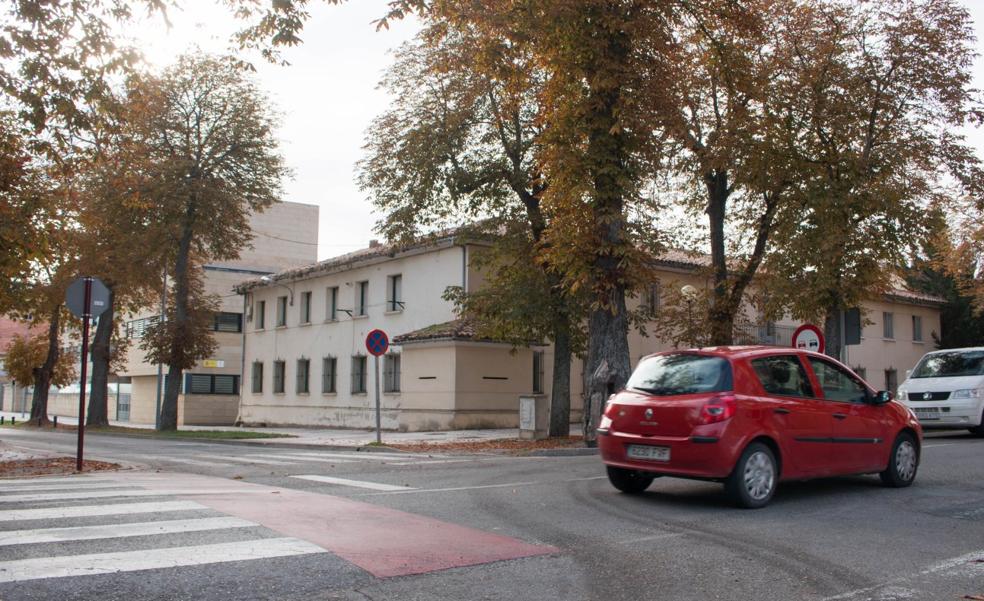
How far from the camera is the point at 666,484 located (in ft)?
34.2

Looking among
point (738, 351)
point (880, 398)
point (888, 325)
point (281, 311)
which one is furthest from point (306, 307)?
point (738, 351)

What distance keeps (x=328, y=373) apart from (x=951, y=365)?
24.9 metres

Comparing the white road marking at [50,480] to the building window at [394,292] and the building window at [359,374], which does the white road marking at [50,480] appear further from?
the building window at [359,374]

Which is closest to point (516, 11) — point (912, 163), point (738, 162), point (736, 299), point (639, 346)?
point (738, 162)

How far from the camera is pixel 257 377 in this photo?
142ft

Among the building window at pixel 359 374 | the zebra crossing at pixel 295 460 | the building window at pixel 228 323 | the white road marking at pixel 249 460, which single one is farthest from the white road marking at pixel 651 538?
the building window at pixel 228 323

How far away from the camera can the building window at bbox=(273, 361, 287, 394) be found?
135ft

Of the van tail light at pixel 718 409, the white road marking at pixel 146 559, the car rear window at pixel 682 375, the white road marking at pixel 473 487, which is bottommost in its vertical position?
the white road marking at pixel 473 487

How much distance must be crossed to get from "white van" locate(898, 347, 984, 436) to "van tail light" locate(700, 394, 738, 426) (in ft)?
44.3

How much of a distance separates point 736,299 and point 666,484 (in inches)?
596

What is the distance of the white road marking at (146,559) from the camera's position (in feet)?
17.8

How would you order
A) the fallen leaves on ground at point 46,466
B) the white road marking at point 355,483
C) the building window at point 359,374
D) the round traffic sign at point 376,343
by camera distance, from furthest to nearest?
the building window at point 359,374, the round traffic sign at point 376,343, the fallen leaves on ground at point 46,466, the white road marking at point 355,483

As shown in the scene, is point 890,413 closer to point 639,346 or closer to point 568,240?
point 568,240

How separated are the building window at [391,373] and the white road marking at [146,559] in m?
26.2
